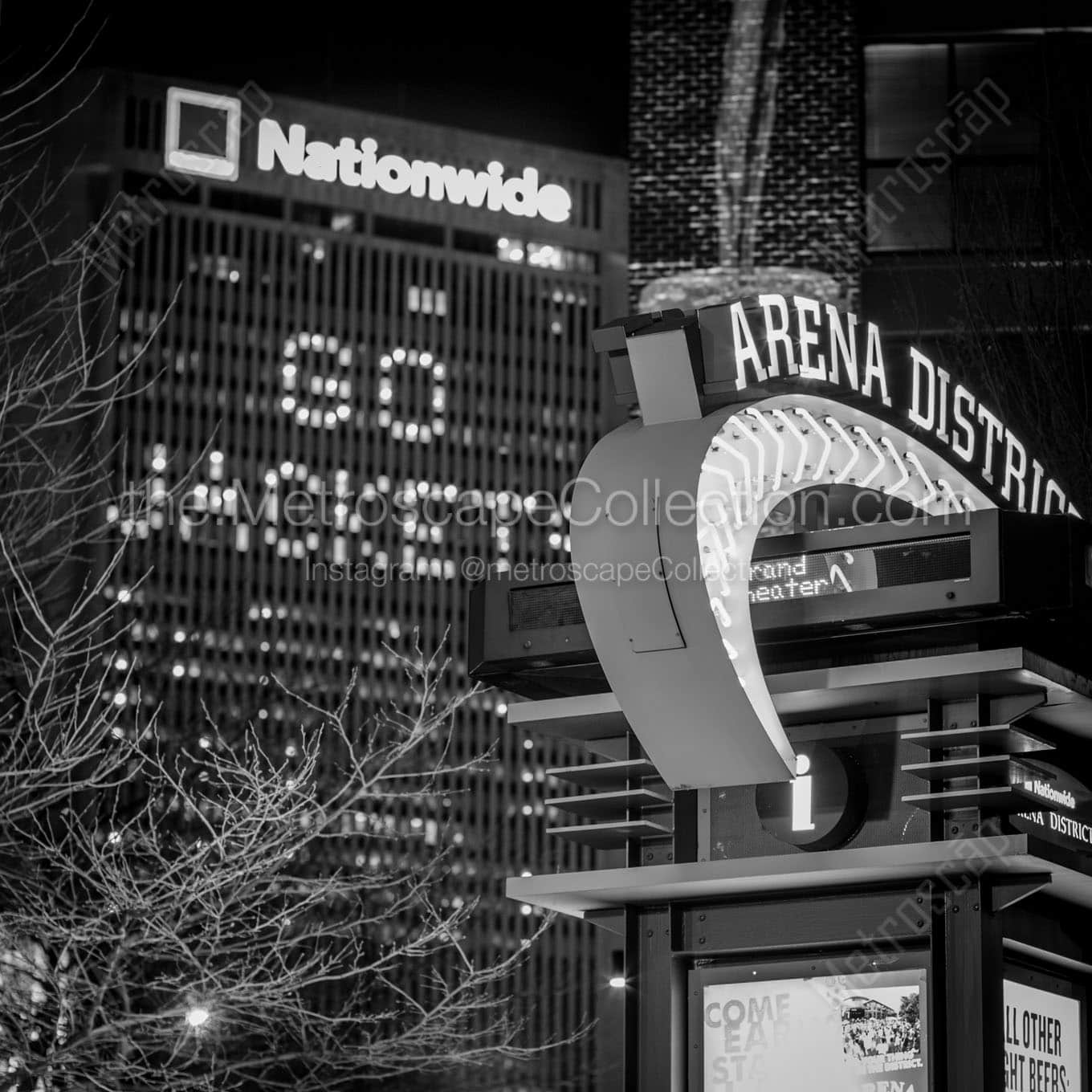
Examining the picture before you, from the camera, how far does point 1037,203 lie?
17.8 metres

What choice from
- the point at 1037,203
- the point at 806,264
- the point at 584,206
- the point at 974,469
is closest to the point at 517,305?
the point at 584,206

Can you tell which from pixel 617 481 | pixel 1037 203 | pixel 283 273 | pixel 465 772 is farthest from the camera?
pixel 283 273

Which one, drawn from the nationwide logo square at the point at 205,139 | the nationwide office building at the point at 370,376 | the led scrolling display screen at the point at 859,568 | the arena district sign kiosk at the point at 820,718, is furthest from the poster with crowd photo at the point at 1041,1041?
the nationwide logo square at the point at 205,139

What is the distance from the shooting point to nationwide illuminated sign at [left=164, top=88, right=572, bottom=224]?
66.5 metres

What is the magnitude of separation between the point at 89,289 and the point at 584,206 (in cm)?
2087

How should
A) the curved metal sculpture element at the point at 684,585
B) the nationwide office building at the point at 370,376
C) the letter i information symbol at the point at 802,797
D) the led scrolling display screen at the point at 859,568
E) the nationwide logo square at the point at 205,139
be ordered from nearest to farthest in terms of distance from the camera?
the curved metal sculpture element at the point at 684,585
the led scrolling display screen at the point at 859,568
the letter i information symbol at the point at 802,797
the nationwide logo square at the point at 205,139
the nationwide office building at the point at 370,376

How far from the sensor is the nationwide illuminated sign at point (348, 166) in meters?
66.5

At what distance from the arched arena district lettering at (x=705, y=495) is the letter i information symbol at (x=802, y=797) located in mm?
650

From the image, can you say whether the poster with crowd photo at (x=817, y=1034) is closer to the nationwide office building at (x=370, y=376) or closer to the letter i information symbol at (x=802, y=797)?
the letter i information symbol at (x=802, y=797)

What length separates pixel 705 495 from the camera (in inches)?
330

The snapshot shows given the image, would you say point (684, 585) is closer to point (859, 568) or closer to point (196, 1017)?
point (859, 568)

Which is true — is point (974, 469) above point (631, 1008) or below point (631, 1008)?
above

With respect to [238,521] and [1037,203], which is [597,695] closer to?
[1037,203]

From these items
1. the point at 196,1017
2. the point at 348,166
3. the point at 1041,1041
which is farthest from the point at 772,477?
the point at 348,166
